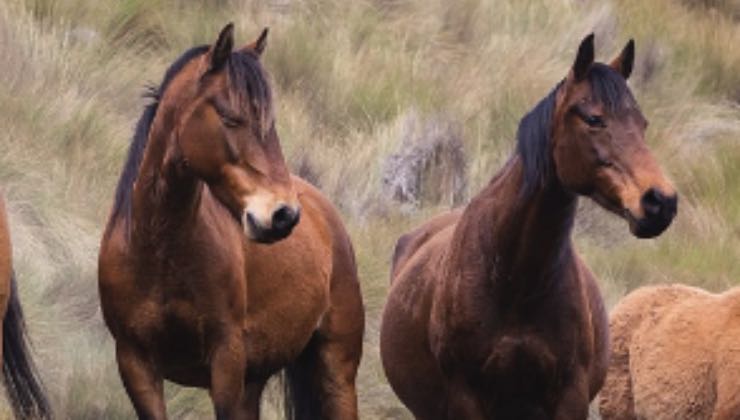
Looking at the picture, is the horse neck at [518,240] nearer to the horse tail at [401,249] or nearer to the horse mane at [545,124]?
the horse mane at [545,124]

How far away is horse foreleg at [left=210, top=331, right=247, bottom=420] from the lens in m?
8.12

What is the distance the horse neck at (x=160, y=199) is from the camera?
26.1 feet

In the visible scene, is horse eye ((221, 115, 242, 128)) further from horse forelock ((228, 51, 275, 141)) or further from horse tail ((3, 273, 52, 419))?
horse tail ((3, 273, 52, 419))

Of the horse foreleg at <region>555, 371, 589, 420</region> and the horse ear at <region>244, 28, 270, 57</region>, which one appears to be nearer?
the horse ear at <region>244, 28, 270, 57</region>

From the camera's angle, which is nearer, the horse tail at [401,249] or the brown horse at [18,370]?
the brown horse at [18,370]

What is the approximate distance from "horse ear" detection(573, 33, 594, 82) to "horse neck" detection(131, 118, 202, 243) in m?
1.51

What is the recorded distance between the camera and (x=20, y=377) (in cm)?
873

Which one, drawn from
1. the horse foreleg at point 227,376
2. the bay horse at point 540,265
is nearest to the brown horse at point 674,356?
the bay horse at point 540,265

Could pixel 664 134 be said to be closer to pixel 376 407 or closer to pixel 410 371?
pixel 376 407

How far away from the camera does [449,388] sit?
27.1ft

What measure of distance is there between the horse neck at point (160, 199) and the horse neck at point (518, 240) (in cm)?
110

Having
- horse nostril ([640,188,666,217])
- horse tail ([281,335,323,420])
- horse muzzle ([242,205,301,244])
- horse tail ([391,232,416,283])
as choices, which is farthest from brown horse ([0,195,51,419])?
horse nostril ([640,188,666,217])

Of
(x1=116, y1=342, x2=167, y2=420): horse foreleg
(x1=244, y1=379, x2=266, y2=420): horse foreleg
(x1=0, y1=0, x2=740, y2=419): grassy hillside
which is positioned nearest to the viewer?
(x1=116, y1=342, x2=167, y2=420): horse foreleg

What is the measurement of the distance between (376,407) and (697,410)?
2242 millimetres
